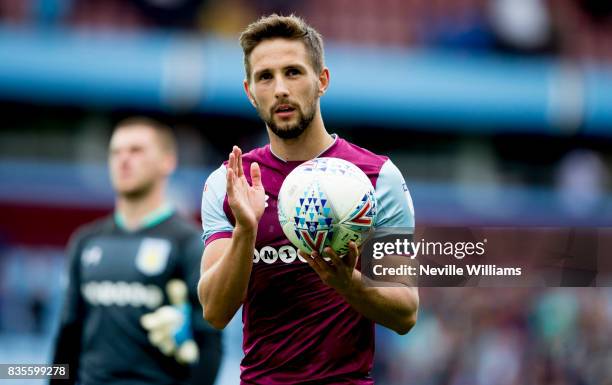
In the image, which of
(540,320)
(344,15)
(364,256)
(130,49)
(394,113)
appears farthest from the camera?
(344,15)

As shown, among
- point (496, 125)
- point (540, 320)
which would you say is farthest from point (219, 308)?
point (496, 125)

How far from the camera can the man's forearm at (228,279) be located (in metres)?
3.81

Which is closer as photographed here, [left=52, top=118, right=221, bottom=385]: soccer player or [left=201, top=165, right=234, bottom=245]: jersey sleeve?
[left=201, top=165, right=234, bottom=245]: jersey sleeve

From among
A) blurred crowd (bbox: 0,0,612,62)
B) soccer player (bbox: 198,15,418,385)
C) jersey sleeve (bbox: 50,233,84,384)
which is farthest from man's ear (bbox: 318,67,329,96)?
blurred crowd (bbox: 0,0,612,62)

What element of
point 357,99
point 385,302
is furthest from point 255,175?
point 357,99

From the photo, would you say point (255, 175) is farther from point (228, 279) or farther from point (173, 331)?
point (173, 331)

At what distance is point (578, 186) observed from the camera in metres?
19.1

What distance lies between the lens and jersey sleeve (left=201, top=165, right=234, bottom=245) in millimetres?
4184

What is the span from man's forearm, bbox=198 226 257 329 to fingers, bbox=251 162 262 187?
0.23 meters

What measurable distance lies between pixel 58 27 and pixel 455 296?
9.15 meters

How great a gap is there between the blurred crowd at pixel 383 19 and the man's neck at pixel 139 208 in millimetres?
12876

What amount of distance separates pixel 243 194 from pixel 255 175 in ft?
0.36

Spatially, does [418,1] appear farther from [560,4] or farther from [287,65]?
[287,65]

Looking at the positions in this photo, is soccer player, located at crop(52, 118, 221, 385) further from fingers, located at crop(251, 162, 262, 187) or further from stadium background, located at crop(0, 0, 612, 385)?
stadium background, located at crop(0, 0, 612, 385)
